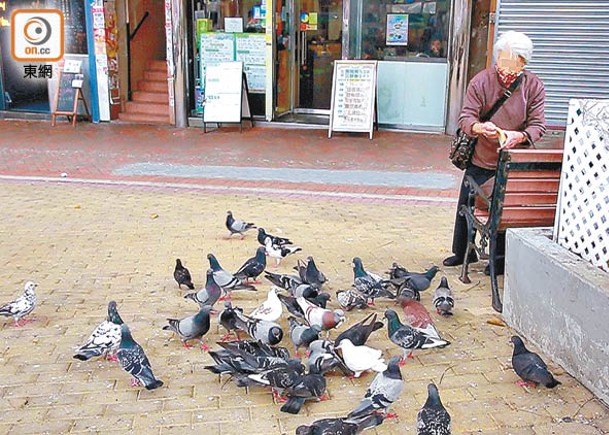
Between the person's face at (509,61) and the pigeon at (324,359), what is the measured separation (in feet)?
7.52

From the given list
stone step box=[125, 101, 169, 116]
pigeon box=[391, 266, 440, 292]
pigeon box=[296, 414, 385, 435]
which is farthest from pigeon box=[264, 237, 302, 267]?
stone step box=[125, 101, 169, 116]

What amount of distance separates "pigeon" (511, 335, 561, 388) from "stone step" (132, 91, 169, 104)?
10.4 m

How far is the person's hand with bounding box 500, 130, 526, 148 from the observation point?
15.0 ft

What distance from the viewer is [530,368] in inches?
138

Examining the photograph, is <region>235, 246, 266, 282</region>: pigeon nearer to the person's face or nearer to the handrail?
the person's face

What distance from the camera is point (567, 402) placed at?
3.43 metres

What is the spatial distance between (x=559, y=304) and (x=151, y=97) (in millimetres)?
10675

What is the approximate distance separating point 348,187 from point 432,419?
541 centimetres

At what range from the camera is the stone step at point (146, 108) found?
12.7 meters

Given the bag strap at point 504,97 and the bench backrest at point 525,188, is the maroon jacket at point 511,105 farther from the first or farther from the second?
the bench backrest at point 525,188

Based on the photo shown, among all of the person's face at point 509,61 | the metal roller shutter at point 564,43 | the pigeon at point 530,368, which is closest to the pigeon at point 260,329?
→ the pigeon at point 530,368

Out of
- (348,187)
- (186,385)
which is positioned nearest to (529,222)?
(186,385)

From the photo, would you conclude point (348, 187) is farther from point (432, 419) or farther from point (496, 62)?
point (432, 419)

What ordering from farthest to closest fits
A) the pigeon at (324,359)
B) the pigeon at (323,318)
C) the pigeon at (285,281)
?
the pigeon at (285,281) → the pigeon at (323,318) → the pigeon at (324,359)
